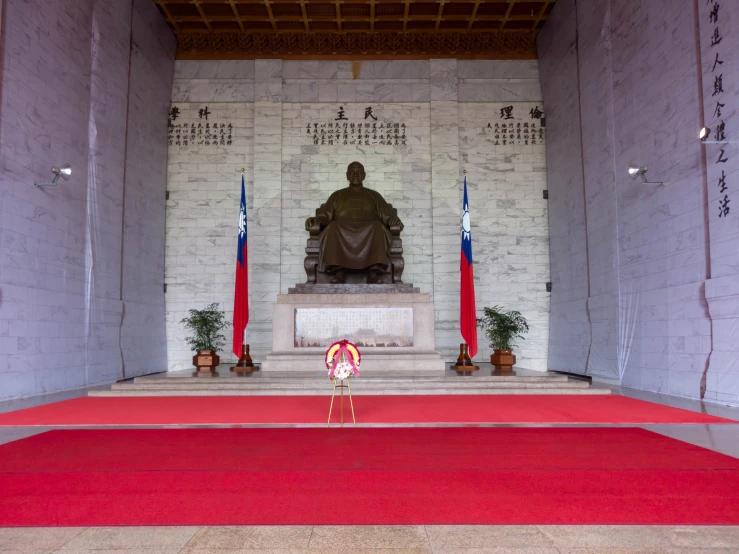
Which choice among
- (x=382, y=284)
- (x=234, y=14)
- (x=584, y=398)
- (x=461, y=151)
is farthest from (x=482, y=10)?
(x=584, y=398)

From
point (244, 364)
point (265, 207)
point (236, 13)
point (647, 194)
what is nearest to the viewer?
point (647, 194)

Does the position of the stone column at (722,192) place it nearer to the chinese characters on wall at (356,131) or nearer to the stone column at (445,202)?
the stone column at (445,202)

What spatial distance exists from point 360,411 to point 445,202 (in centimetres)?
559

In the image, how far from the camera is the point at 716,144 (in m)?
4.98

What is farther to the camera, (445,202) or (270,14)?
(445,202)

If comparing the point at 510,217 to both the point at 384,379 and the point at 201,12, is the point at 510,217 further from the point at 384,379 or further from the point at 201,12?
the point at 201,12

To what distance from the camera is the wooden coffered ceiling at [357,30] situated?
8992 mm

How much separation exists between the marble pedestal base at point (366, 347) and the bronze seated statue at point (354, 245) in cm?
51

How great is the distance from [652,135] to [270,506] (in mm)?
5802

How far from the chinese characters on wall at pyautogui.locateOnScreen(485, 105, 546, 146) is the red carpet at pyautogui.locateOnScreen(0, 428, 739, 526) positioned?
696 centimetres

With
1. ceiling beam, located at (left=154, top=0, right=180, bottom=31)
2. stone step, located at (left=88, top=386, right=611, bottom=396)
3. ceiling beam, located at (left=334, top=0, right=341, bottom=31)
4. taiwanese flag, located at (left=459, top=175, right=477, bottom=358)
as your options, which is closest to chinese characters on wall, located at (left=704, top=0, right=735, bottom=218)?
stone step, located at (left=88, top=386, right=611, bottom=396)

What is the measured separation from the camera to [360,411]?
4.34 m

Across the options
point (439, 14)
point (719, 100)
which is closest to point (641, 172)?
point (719, 100)

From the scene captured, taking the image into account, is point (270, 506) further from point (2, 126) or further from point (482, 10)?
point (482, 10)
